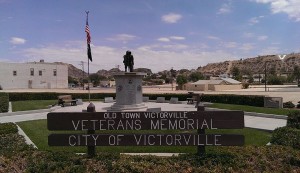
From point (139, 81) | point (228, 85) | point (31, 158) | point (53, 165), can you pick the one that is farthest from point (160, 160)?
point (228, 85)

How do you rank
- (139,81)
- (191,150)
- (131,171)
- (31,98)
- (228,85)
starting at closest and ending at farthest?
(131,171) < (191,150) < (139,81) < (31,98) < (228,85)

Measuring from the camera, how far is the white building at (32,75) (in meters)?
70.1

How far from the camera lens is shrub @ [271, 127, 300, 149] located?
8312mm

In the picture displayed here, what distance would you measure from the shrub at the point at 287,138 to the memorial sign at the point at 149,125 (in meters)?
2.28

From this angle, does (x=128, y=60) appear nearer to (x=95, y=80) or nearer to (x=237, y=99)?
(x=237, y=99)

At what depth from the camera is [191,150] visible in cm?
964

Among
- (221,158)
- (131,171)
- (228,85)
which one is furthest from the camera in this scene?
(228,85)

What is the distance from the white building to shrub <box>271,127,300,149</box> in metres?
68.6

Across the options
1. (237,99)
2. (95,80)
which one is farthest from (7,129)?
(95,80)

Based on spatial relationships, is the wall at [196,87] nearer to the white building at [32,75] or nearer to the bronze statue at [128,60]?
the white building at [32,75]

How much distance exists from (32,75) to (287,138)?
73.3 m

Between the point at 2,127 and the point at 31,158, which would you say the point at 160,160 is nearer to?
the point at 31,158

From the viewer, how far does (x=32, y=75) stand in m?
75.2

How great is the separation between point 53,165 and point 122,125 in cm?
161
